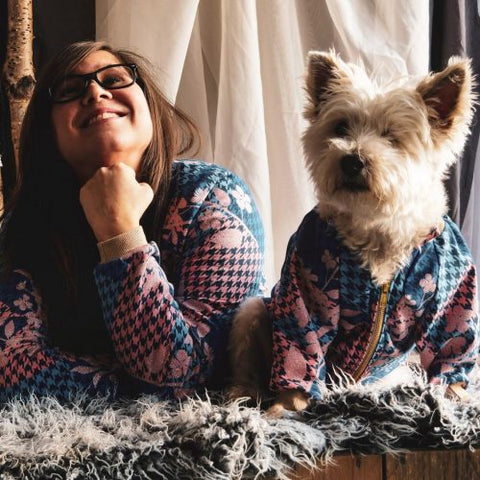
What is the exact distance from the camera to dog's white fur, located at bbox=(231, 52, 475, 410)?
3.63ft

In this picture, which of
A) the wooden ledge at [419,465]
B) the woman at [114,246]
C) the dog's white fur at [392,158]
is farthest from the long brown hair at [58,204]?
the wooden ledge at [419,465]

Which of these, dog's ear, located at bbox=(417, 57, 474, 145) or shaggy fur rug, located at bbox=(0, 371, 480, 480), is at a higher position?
dog's ear, located at bbox=(417, 57, 474, 145)

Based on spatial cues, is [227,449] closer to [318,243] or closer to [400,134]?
[318,243]

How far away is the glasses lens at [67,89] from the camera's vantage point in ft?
4.16

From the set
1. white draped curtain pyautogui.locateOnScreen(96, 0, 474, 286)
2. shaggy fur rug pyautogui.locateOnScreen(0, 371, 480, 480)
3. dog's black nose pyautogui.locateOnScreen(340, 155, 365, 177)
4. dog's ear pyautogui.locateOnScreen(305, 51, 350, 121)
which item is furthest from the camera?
white draped curtain pyautogui.locateOnScreen(96, 0, 474, 286)

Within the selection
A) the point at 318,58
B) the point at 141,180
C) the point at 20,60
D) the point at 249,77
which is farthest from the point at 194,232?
the point at 20,60

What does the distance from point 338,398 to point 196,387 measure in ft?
0.92

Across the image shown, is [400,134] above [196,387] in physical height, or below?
above

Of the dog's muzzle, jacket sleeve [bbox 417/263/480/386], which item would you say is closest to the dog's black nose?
the dog's muzzle

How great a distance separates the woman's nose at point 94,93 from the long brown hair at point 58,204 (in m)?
0.06

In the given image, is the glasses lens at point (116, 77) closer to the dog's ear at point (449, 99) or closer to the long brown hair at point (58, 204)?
the long brown hair at point (58, 204)

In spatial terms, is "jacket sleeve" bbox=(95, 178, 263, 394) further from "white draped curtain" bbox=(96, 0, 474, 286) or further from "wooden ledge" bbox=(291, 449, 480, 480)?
"white draped curtain" bbox=(96, 0, 474, 286)

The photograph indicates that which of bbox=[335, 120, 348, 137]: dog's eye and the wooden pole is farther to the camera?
the wooden pole

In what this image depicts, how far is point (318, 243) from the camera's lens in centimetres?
115
